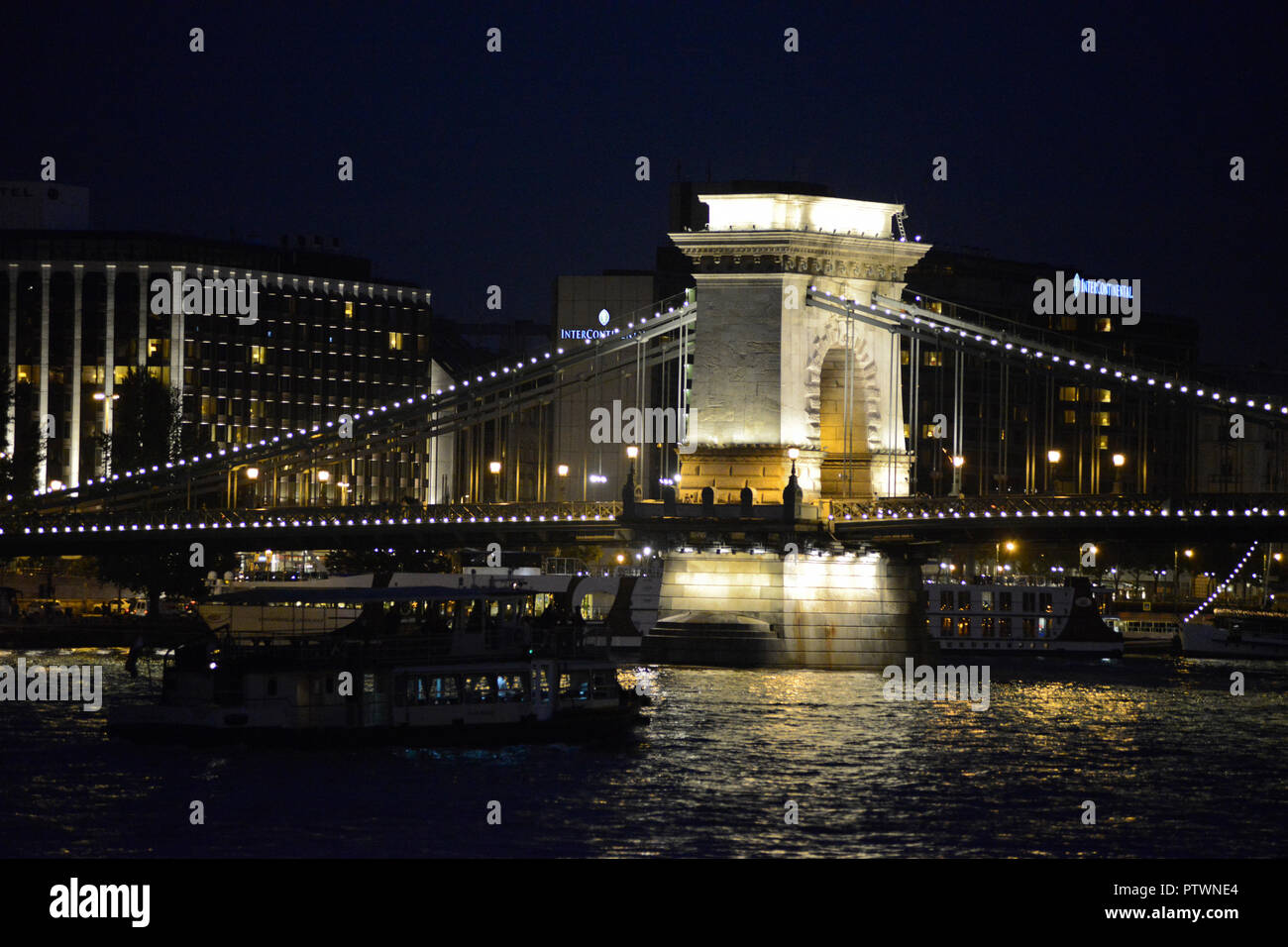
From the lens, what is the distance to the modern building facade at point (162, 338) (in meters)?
145

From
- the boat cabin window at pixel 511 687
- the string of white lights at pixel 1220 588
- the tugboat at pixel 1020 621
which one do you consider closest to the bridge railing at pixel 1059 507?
the boat cabin window at pixel 511 687

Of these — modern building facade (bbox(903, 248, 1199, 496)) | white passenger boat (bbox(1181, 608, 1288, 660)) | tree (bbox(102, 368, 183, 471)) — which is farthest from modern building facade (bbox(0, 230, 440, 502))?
white passenger boat (bbox(1181, 608, 1288, 660))

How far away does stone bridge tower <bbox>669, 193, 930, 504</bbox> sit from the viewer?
247 ft

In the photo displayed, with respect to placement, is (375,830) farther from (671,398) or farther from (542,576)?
(671,398)

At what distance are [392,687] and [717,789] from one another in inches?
378

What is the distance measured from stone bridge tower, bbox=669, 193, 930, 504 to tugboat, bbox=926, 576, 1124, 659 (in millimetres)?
19189

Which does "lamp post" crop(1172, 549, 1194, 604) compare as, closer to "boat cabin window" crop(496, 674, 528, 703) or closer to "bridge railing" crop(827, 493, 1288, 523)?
"bridge railing" crop(827, 493, 1288, 523)

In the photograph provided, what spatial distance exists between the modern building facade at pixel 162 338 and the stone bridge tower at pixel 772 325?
230ft

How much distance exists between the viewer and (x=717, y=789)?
148ft

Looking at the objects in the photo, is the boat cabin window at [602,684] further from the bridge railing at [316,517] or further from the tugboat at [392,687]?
the bridge railing at [316,517]

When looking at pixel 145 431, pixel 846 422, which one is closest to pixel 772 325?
pixel 846 422

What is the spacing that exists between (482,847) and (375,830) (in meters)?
2.43

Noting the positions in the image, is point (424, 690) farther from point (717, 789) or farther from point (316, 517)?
point (316, 517)
